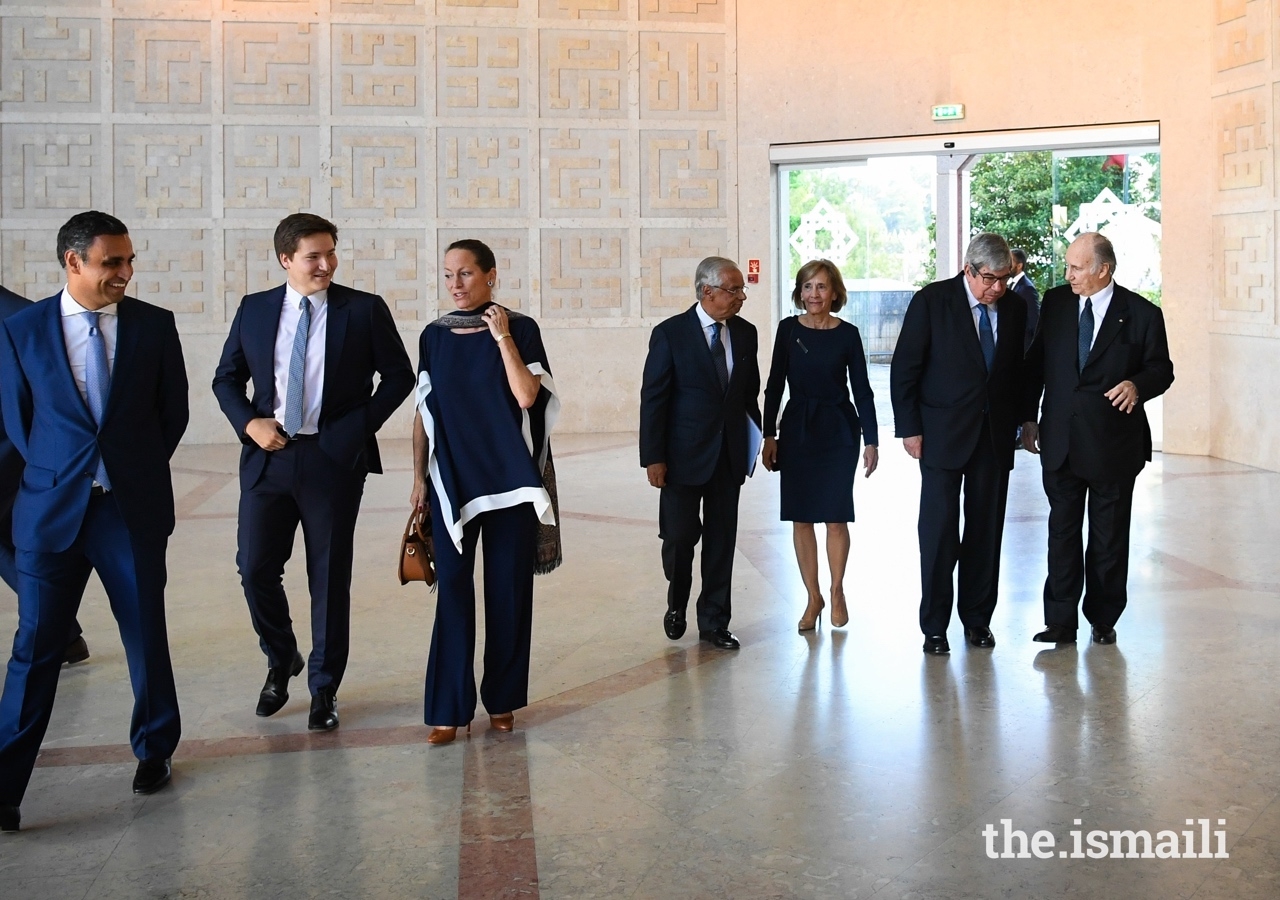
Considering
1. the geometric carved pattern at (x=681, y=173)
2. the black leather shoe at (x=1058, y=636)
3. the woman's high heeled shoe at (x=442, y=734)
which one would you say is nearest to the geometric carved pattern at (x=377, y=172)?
the geometric carved pattern at (x=681, y=173)

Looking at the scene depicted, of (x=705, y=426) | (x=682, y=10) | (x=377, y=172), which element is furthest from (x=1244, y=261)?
(x=377, y=172)

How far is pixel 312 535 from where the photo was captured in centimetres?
461

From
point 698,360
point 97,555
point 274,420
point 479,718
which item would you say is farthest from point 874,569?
point 97,555

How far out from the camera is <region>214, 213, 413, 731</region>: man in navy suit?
4.54 m

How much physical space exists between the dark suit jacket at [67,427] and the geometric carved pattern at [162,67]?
9.63m

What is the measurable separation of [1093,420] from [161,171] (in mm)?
9993

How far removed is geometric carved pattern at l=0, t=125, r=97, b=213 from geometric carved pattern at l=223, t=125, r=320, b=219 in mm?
1248

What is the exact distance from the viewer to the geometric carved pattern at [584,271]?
1348 centimetres

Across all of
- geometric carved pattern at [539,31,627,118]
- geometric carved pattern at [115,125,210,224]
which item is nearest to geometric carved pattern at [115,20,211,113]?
geometric carved pattern at [115,125,210,224]

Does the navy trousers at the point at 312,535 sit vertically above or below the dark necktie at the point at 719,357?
below

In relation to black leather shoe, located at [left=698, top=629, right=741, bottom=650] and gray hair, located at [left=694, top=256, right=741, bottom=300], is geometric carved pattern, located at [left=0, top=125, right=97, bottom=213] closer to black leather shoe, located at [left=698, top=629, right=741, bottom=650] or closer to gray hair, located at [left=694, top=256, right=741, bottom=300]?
gray hair, located at [left=694, top=256, right=741, bottom=300]

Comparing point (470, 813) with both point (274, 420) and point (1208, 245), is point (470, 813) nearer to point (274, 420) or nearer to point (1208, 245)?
point (274, 420)

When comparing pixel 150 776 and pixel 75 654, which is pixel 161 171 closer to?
pixel 75 654

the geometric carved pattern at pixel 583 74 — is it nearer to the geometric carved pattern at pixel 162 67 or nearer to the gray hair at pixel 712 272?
→ the geometric carved pattern at pixel 162 67
